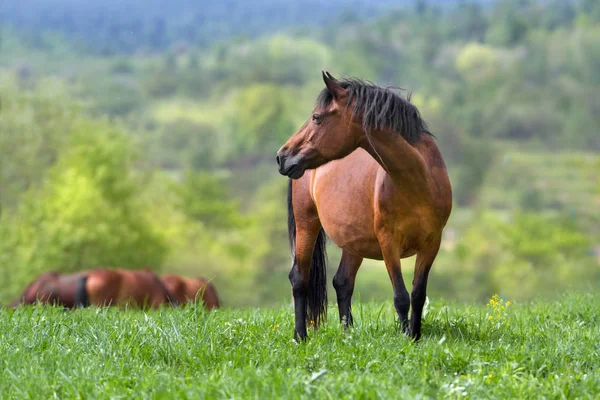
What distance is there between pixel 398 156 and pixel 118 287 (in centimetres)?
1339

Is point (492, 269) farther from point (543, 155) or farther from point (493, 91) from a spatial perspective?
point (493, 91)

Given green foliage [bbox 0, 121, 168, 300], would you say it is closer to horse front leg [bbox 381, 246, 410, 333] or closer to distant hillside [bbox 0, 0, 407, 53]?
horse front leg [bbox 381, 246, 410, 333]

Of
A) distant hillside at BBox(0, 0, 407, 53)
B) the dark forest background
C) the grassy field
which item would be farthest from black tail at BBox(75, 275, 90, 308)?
distant hillside at BBox(0, 0, 407, 53)

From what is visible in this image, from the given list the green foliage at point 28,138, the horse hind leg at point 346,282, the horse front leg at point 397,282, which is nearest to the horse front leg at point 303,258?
the horse hind leg at point 346,282

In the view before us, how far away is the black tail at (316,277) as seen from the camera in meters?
7.16

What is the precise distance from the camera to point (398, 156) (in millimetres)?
5684

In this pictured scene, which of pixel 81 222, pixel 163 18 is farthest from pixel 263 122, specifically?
pixel 163 18

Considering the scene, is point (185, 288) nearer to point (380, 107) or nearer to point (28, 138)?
point (380, 107)

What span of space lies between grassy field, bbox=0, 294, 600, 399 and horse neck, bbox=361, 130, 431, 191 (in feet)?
3.65

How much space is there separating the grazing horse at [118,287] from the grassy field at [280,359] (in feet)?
37.8

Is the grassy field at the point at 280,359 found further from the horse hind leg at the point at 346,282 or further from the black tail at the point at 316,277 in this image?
the black tail at the point at 316,277

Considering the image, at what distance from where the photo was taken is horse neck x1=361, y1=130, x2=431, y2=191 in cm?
568

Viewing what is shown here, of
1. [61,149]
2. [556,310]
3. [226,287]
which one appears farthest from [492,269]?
[556,310]

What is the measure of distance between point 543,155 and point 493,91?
9.28m
